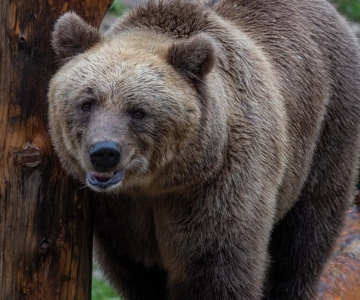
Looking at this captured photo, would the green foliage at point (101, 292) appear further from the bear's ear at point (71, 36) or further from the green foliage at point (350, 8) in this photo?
the green foliage at point (350, 8)

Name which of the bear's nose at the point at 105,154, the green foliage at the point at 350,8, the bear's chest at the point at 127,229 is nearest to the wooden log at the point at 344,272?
→ the bear's chest at the point at 127,229

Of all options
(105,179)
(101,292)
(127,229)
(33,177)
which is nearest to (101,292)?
(101,292)

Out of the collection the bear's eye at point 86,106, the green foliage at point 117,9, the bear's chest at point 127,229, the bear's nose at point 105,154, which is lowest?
the green foliage at point 117,9

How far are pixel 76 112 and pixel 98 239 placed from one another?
1380mm

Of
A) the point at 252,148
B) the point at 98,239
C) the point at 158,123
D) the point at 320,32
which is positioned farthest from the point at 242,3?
the point at 98,239

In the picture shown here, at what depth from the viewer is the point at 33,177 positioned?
16.6 ft

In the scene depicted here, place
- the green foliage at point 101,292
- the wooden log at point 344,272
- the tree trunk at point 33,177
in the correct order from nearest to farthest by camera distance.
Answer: the tree trunk at point 33,177
the wooden log at point 344,272
the green foliage at point 101,292

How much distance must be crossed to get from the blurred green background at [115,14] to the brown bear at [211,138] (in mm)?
3335

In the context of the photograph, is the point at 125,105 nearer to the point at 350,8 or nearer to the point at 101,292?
the point at 101,292

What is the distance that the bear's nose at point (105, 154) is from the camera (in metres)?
4.32

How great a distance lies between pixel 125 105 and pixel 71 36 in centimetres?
63

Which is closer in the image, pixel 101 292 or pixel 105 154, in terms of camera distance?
pixel 105 154

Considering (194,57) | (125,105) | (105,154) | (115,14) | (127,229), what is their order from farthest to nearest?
1. (115,14)
2. (127,229)
3. (194,57)
4. (125,105)
5. (105,154)

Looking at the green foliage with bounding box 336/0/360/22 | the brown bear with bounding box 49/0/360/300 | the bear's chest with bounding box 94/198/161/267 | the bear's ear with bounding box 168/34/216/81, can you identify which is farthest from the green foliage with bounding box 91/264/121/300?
the green foliage with bounding box 336/0/360/22
